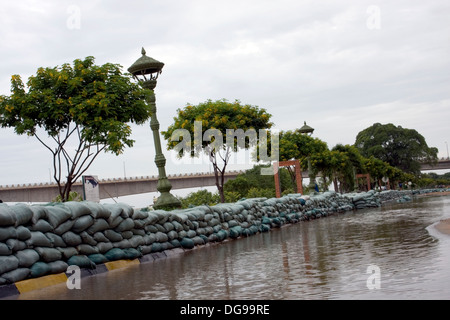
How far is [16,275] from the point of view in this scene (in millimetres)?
6426

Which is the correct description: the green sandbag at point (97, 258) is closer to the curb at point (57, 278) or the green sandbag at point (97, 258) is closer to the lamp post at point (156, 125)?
the curb at point (57, 278)

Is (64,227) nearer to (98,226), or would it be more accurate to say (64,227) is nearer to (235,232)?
(98,226)

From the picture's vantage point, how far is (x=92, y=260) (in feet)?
26.9

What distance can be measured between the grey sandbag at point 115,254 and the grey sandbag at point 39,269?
1566 millimetres

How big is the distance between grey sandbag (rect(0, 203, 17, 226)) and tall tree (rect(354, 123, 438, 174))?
74.4 metres

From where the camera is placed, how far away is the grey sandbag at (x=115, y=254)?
28.0ft

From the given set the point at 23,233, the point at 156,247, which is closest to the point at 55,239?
the point at 23,233

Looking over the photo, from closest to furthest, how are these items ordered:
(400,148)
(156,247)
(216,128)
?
(156,247)
(216,128)
(400,148)

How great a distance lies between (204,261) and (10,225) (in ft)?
9.82

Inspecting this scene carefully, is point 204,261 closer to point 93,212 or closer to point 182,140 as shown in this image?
point 93,212

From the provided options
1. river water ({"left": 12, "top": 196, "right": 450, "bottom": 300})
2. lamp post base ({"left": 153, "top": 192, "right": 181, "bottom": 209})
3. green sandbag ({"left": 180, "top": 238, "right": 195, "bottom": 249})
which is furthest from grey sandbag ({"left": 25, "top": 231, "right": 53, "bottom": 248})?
lamp post base ({"left": 153, "top": 192, "right": 181, "bottom": 209})

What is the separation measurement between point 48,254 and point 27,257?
42 cm
